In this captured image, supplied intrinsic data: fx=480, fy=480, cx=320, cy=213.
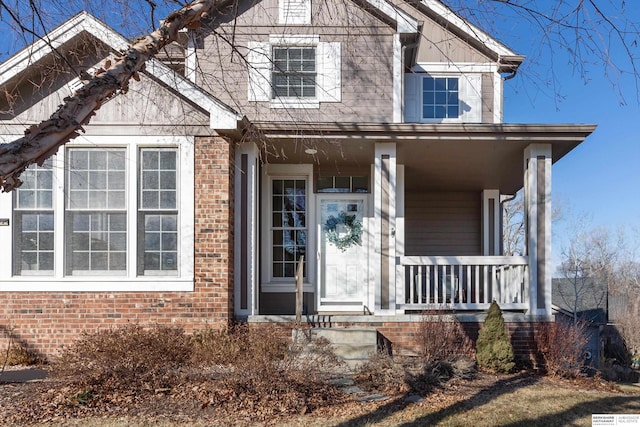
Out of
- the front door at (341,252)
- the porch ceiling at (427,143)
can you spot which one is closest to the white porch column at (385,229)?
the porch ceiling at (427,143)

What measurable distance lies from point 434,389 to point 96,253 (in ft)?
17.0

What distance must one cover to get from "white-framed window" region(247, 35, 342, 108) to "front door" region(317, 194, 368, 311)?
197cm

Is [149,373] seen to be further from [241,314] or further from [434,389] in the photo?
[434,389]

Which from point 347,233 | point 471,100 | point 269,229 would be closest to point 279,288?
point 269,229

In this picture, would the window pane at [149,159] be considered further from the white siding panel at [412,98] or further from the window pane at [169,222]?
the white siding panel at [412,98]

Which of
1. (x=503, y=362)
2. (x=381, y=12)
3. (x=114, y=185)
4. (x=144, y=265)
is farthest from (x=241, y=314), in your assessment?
(x=381, y=12)

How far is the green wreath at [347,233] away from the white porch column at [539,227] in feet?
10.4

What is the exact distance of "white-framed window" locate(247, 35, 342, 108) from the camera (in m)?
8.94

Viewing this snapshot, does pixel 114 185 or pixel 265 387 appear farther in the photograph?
pixel 114 185

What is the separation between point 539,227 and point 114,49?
274 inches

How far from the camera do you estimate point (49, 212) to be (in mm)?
7184

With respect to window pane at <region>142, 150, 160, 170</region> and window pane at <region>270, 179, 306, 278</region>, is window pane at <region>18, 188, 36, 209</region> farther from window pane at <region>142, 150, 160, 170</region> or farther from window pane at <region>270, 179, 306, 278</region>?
window pane at <region>270, 179, 306, 278</region>

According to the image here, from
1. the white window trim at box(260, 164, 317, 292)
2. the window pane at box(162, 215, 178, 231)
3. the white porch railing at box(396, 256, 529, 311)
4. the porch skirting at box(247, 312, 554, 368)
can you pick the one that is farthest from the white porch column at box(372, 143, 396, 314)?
the window pane at box(162, 215, 178, 231)

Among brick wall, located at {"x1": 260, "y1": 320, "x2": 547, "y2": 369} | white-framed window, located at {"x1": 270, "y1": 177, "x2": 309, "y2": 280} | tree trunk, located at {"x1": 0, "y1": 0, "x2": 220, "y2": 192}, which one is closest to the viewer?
tree trunk, located at {"x1": 0, "y1": 0, "x2": 220, "y2": 192}
